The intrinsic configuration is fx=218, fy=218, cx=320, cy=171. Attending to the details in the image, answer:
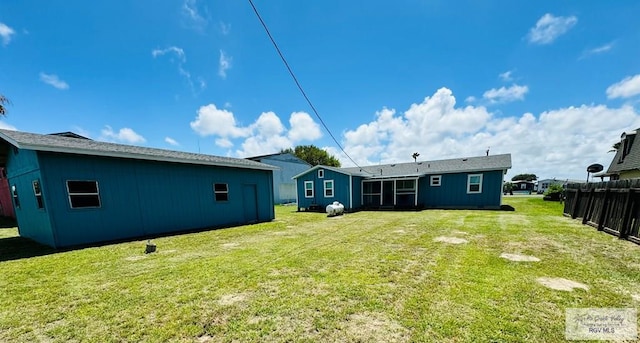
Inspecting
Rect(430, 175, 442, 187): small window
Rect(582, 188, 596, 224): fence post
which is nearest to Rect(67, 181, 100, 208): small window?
Rect(582, 188, 596, 224): fence post

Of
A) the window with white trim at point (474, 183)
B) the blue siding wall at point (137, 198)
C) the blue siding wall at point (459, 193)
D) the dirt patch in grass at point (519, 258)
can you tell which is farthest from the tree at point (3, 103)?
the window with white trim at point (474, 183)

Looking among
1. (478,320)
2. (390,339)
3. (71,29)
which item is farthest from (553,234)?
(71,29)

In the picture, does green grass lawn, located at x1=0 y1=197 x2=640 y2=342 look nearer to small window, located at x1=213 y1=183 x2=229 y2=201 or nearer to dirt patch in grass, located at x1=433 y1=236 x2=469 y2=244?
dirt patch in grass, located at x1=433 y1=236 x2=469 y2=244

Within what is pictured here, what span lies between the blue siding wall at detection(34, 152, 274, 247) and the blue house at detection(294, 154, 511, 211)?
23.9 ft

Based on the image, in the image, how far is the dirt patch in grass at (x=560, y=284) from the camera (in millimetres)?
3107

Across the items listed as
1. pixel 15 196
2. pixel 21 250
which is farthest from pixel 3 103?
pixel 21 250

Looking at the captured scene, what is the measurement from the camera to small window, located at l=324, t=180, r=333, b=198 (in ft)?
54.2

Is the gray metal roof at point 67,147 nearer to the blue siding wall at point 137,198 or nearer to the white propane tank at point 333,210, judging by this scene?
the blue siding wall at point 137,198

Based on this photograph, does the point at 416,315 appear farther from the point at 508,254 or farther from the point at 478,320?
the point at 508,254

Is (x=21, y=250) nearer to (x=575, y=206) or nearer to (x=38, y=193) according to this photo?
(x=38, y=193)

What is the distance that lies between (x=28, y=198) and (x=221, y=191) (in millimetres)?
5841

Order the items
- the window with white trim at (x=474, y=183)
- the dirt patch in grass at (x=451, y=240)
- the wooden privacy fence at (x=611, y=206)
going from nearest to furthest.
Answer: the wooden privacy fence at (x=611, y=206) → the dirt patch in grass at (x=451, y=240) → the window with white trim at (x=474, y=183)

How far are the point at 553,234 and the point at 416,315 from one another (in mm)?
6938

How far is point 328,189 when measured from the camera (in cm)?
1664
